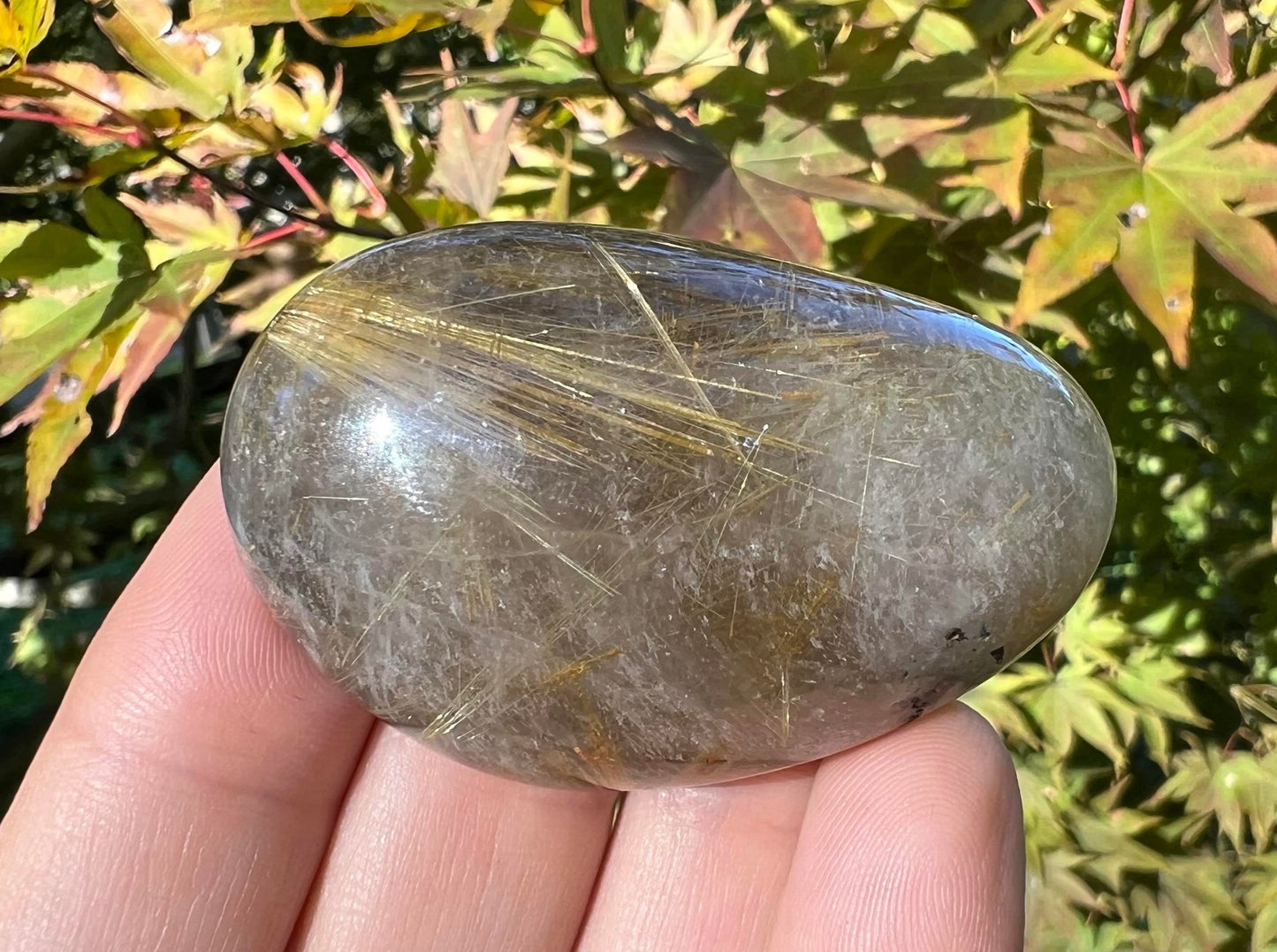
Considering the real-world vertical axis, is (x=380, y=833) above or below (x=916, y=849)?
below

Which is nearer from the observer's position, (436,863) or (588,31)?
(588,31)

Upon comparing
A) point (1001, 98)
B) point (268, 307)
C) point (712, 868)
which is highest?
point (1001, 98)

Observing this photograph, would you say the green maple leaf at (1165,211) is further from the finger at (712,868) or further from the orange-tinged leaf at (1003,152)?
the finger at (712,868)

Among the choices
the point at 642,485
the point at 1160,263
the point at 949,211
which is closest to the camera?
the point at 642,485

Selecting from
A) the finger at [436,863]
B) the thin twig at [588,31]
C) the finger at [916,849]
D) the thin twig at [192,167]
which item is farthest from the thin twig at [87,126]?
the finger at [916,849]

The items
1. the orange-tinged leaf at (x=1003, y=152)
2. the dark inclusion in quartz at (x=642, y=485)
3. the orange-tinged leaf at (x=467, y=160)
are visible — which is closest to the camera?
the dark inclusion in quartz at (x=642, y=485)

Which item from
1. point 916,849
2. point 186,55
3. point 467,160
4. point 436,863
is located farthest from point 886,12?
point 436,863

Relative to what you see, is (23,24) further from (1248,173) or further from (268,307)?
(1248,173)
